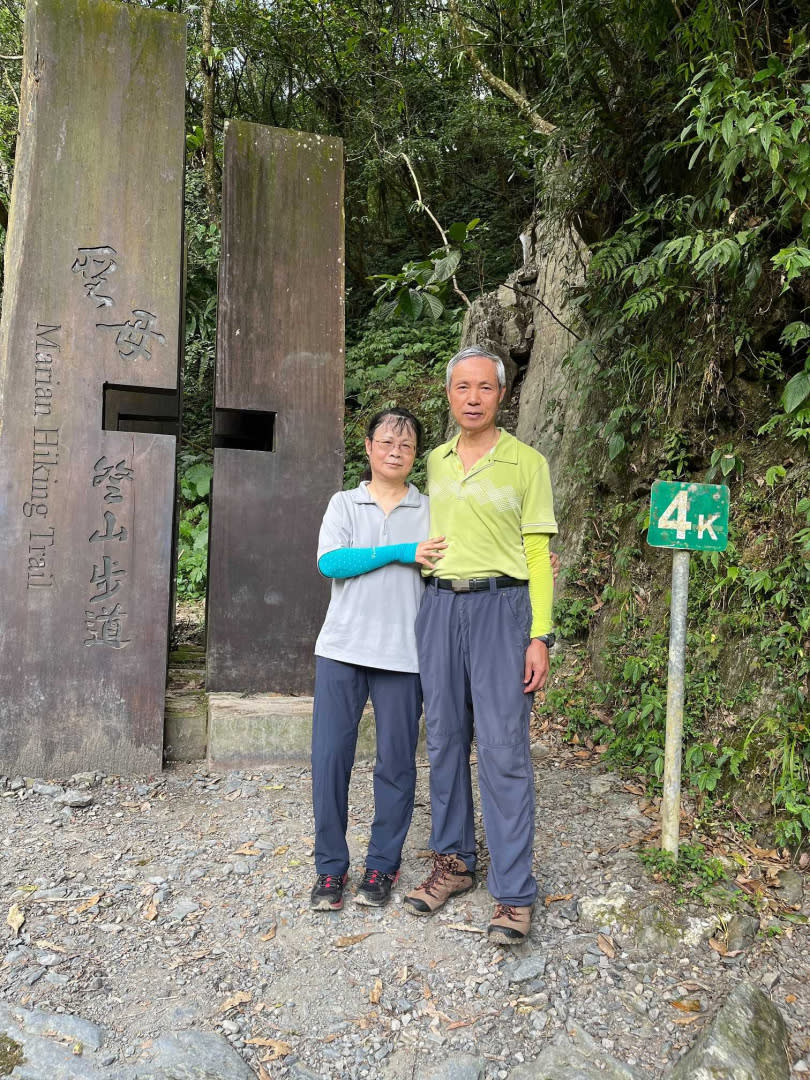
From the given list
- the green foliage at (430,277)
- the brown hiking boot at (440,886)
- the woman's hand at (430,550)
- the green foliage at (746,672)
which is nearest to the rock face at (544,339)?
the green foliage at (430,277)

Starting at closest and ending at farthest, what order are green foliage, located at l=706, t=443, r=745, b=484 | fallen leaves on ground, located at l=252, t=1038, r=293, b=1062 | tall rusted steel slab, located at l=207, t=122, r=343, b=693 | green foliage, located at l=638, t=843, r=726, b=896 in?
fallen leaves on ground, located at l=252, t=1038, r=293, b=1062
green foliage, located at l=638, t=843, r=726, b=896
green foliage, located at l=706, t=443, r=745, b=484
tall rusted steel slab, located at l=207, t=122, r=343, b=693

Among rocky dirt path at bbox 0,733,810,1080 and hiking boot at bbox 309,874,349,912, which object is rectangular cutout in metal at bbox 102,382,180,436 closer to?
rocky dirt path at bbox 0,733,810,1080

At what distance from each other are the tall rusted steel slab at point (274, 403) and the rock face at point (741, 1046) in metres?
2.80

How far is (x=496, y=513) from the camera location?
2705mm

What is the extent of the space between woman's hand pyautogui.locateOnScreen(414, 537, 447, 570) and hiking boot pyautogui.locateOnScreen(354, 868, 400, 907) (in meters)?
1.21

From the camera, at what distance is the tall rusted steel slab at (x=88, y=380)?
4.04 meters

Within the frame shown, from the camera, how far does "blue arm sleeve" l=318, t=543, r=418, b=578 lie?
2.73 meters

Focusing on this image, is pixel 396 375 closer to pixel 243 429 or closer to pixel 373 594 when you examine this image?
pixel 243 429

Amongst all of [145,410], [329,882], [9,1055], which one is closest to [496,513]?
[329,882]

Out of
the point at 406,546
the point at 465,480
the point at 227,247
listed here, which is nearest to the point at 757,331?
the point at 465,480

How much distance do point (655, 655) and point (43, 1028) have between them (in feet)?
10.5

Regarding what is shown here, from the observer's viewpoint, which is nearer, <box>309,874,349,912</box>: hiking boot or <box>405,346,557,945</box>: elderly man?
<box>405,346,557,945</box>: elderly man

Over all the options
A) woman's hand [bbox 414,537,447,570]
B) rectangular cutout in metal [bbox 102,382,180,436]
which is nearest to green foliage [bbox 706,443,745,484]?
woman's hand [bbox 414,537,447,570]

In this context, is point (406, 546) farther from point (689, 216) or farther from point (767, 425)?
point (689, 216)
